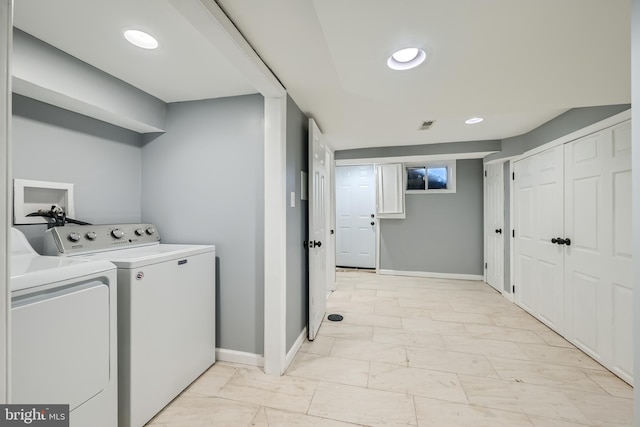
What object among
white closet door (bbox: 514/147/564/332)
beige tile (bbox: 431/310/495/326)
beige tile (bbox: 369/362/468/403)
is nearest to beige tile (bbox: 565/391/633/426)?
beige tile (bbox: 369/362/468/403)

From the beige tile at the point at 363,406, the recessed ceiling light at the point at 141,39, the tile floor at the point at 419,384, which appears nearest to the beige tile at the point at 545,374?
the tile floor at the point at 419,384

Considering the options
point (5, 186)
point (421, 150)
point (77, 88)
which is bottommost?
point (5, 186)

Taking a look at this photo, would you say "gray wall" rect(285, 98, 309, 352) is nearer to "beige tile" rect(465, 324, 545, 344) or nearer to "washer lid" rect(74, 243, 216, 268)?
"washer lid" rect(74, 243, 216, 268)

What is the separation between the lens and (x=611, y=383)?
1901 mm

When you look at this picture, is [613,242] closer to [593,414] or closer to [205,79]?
[593,414]

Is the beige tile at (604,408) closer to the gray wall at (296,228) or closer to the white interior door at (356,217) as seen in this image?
the gray wall at (296,228)

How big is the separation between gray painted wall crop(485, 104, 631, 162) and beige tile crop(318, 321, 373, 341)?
2687 mm

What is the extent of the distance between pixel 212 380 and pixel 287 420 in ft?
2.29

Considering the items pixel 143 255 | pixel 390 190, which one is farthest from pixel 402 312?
pixel 143 255

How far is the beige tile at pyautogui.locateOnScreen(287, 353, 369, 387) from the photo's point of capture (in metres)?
1.94

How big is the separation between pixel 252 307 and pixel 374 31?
77.4 inches

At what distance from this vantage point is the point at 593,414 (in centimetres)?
161

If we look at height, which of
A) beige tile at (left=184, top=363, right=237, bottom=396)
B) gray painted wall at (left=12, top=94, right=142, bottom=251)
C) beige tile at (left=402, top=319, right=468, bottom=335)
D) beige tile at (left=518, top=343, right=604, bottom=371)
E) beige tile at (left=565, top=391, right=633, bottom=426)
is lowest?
beige tile at (left=565, top=391, right=633, bottom=426)

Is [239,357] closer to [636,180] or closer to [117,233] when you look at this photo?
[117,233]
